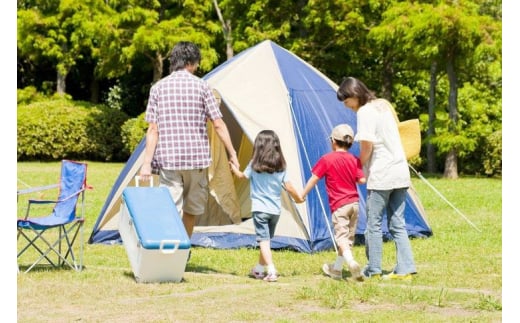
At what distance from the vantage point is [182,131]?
22.6ft

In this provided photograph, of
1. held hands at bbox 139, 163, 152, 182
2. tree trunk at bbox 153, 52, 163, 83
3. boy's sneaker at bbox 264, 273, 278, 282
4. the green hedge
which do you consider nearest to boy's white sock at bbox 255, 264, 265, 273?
boy's sneaker at bbox 264, 273, 278, 282

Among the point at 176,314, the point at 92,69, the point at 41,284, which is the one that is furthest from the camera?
the point at 92,69

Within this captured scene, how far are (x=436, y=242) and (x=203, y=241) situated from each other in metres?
2.19

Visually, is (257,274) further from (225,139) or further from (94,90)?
(94,90)

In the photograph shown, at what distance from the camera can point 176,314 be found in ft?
18.0

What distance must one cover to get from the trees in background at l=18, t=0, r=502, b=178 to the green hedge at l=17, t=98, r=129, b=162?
1157 millimetres

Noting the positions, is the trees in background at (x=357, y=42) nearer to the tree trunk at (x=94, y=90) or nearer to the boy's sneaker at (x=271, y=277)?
the tree trunk at (x=94, y=90)

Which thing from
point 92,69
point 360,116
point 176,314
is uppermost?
point 92,69

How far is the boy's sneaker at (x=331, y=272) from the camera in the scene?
6797mm

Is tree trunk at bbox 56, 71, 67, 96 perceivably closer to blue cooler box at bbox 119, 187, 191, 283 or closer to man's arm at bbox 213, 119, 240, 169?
man's arm at bbox 213, 119, 240, 169

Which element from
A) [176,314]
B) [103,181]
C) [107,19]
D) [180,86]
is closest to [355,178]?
[180,86]

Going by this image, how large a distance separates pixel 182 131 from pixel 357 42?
1374cm

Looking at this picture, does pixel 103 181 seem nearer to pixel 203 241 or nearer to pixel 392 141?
pixel 203 241

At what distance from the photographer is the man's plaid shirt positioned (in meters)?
6.89
